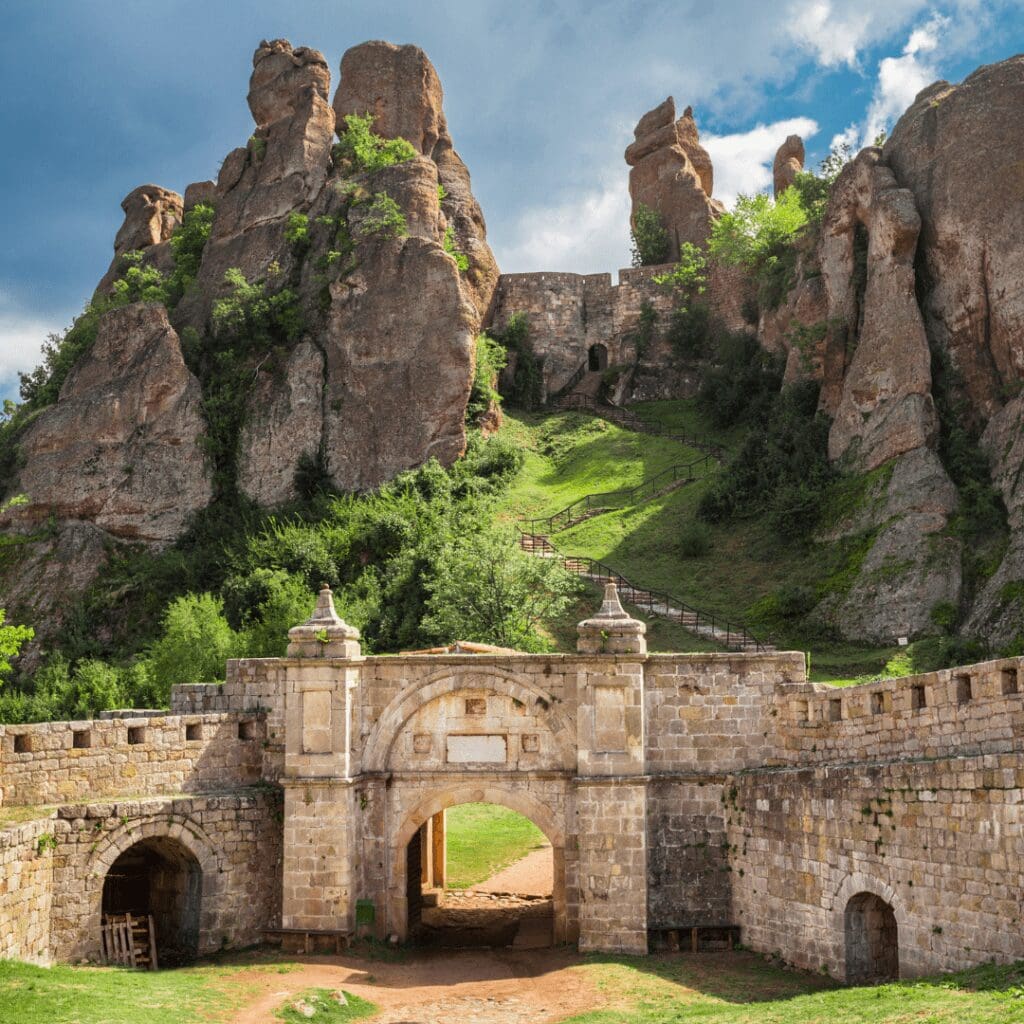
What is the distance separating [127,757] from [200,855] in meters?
2.00

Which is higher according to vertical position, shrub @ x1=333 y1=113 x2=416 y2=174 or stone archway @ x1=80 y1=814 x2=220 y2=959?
shrub @ x1=333 y1=113 x2=416 y2=174

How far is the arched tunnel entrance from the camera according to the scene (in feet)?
75.5

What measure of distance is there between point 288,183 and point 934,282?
25866 millimetres

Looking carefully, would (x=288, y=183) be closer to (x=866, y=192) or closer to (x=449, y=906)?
(x=866, y=192)

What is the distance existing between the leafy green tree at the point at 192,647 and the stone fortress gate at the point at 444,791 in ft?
39.1

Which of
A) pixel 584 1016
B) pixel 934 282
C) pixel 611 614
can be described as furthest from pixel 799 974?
pixel 934 282

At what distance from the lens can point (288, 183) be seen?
51844 mm

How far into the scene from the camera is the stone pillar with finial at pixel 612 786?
20.8 meters

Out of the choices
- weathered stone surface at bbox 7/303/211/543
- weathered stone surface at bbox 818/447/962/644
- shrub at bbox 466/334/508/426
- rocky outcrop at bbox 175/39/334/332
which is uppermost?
rocky outcrop at bbox 175/39/334/332

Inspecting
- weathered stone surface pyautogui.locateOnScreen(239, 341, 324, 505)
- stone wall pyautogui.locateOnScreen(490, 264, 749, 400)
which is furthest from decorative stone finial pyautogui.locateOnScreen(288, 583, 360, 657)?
stone wall pyautogui.locateOnScreen(490, 264, 749, 400)

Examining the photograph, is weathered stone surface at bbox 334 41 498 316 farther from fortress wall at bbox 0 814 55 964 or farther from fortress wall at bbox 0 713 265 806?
fortress wall at bbox 0 814 55 964

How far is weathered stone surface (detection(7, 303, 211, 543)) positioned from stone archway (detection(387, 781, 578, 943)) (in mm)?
25627

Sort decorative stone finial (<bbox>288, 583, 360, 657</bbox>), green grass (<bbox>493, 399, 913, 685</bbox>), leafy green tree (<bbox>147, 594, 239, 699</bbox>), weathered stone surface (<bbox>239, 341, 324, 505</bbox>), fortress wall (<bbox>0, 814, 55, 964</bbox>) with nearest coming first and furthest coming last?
fortress wall (<bbox>0, 814, 55, 964</bbox>) < decorative stone finial (<bbox>288, 583, 360, 657</bbox>) < green grass (<bbox>493, 399, 913, 685</bbox>) < leafy green tree (<bbox>147, 594, 239, 699</bbox>) < weathered stone surface (<bbox>239, 341, 324, 505</bbox>)

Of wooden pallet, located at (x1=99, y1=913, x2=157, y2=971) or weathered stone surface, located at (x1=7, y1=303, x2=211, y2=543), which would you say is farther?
weathered stone surface, located at (x1=7, y1=303, x2=211, y2=543)
